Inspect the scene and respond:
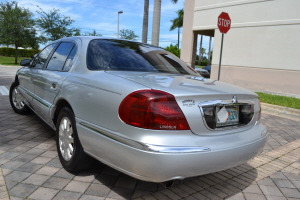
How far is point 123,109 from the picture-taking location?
210 cm

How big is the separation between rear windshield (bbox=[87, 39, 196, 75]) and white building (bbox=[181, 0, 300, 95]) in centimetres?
965

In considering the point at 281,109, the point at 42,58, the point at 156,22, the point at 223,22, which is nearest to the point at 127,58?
the point at 42,58

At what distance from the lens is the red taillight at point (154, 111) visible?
6.64ft

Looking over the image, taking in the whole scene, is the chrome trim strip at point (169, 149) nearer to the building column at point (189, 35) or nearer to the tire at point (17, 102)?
the tire at point (17, 102)

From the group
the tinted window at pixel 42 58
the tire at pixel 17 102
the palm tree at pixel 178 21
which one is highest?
the palm tree at pixel 178 21

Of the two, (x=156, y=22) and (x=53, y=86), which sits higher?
(x=156, y=22)

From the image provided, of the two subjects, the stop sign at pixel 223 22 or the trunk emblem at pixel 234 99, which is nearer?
the trunk emblem at pixel 234 99

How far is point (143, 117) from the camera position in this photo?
2031 mm

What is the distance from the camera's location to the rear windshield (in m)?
2.83

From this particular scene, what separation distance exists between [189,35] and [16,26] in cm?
1999

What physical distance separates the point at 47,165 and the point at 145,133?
1649mm

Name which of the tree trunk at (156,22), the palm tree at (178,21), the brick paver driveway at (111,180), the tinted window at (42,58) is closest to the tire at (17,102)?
the tinted window at (42,58)

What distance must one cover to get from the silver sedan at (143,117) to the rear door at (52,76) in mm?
27

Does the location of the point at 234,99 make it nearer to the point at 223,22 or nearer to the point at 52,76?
the point at 52,76
